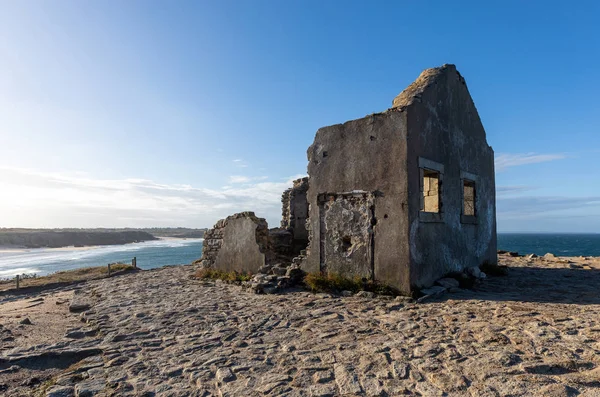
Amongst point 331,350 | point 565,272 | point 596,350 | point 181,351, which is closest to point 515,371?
point 596,350

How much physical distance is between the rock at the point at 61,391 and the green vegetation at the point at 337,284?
213 inches

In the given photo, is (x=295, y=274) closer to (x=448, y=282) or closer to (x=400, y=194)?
(x=400, y=194)

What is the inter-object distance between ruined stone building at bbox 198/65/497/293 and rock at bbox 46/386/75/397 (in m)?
6.00

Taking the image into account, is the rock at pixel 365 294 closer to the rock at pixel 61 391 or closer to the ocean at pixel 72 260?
the rock at pixel 61 391

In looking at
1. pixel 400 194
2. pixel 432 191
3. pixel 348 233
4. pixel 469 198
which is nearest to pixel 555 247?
pixel 469 198

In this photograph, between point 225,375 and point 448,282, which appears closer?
point 225,375

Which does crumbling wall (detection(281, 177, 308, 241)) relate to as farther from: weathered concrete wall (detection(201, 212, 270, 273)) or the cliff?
the cliff

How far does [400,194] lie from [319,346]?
4.16 meters

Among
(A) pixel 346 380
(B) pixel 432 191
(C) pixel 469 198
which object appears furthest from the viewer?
(C) pixel 469 198

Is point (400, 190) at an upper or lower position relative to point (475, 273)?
upper

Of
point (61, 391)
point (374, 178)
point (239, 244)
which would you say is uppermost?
point (374, 178)

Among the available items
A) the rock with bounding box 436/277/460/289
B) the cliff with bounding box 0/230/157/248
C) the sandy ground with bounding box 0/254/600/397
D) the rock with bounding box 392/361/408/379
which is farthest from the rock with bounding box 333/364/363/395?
the cliff with bounding box 0/230/157/248

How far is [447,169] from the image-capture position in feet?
31.9

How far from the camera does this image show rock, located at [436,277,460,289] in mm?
8549
